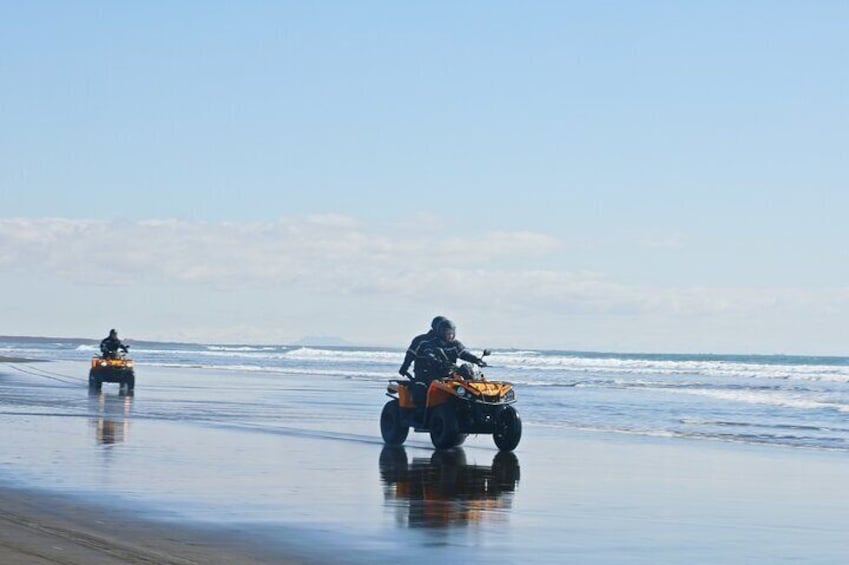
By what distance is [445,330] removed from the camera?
23.0m

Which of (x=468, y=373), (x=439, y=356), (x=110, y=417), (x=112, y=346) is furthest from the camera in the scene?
(x=112, y=346)

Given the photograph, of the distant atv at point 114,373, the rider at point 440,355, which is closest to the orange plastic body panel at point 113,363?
the distant atv at point 114,373

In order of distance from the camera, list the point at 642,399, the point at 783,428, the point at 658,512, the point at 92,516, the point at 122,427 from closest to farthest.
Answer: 1. the point at 92,516
2. the point at 658,512
3. the point at 122,427
4. the point at 783,428
5. the point at 642,399

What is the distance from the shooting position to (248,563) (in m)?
10.4

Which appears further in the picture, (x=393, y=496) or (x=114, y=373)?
(x=114, y=373)

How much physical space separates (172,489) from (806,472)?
9.23m

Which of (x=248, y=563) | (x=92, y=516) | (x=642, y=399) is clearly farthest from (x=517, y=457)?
(x=642, y=399)

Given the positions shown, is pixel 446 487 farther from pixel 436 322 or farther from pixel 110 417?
pixel 110 417

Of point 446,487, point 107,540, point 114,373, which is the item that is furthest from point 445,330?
point 114,373

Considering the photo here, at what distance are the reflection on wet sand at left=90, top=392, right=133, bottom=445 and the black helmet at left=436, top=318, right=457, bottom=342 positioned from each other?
519 centimetres

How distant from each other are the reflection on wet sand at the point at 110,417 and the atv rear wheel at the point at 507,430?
5750 mm

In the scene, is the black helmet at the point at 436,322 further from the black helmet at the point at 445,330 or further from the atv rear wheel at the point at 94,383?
the atv rear wheel at the point at 94,383

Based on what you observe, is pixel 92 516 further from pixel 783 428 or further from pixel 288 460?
pixel 783 428

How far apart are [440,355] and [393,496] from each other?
775 centimetres
